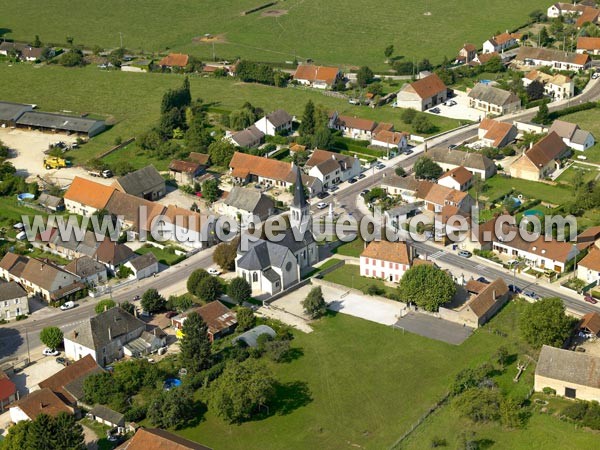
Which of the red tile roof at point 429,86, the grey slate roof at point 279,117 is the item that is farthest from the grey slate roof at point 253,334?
the red tile roof at point 429,86

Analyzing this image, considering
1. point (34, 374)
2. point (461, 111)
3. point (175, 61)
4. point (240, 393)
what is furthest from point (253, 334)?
point (175, 61)

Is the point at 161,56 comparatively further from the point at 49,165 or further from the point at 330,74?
the point at 49,165

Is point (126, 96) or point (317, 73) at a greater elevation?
point (317, 73)

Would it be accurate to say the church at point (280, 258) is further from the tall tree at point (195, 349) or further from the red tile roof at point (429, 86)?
the red tile roof at point (429, 86)

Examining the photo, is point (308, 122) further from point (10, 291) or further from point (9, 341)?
point (9, 341)

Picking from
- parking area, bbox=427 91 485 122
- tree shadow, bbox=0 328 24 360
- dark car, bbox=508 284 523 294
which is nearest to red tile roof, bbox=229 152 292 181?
parking area, bbox=427 91 485 122

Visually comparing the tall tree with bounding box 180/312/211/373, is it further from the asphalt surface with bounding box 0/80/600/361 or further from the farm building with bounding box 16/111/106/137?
the farm building with bounding box 16/111/106/137
